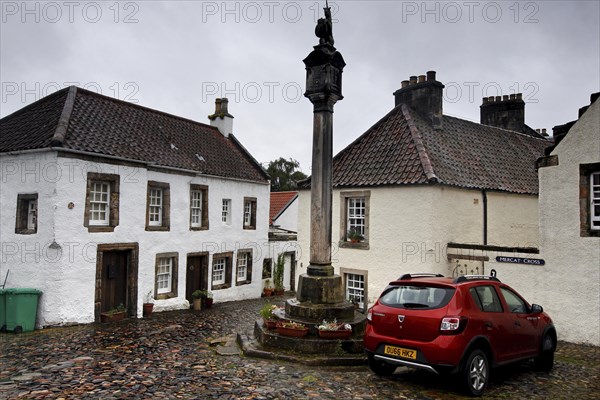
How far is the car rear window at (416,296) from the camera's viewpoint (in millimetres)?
7125

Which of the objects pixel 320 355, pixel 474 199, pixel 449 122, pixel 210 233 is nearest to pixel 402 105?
pixel 449 122

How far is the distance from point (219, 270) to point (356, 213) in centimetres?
804

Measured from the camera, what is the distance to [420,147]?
606 inches

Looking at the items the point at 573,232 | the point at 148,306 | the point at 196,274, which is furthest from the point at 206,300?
the point at 573,232

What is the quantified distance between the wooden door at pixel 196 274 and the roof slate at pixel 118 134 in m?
3.81

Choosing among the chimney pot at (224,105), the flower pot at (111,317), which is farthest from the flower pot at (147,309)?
the chimney pot at (224,105)

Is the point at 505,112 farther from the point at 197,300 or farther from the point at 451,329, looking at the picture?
the point at 451,329

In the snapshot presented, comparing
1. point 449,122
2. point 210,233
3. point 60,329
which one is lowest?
point 60,329

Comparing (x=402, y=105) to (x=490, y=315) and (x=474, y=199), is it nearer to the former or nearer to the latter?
(x=474, y=199)

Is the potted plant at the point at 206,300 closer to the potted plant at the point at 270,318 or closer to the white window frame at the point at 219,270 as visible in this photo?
the white window frame at the point at 219,270

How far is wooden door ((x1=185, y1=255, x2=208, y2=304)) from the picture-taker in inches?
764

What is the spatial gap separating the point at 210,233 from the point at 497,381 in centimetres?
1451

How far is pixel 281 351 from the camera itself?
9.30 meters

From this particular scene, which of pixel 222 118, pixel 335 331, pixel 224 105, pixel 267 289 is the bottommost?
pixel 267 289
